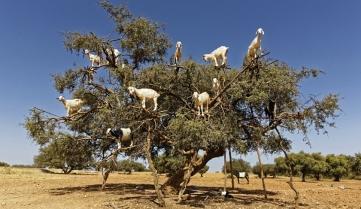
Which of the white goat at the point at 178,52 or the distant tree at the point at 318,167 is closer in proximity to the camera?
the white goat at the point at 178,52

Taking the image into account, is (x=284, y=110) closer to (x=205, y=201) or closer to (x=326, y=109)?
(x=326, y=109)

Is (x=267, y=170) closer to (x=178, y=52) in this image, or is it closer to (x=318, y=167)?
(x=318, y=167)

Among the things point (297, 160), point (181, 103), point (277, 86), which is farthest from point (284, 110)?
point (297, 160)

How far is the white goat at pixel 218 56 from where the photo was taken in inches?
672

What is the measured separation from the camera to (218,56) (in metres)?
17.4

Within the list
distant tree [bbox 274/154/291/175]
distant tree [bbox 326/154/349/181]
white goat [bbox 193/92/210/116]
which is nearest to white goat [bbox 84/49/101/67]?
white goat [bbox 193/92/210/116]

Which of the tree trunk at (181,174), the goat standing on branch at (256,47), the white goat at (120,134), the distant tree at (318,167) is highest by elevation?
the goat standing on branch at (256,47)

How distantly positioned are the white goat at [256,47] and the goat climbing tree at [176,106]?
0.42 metres

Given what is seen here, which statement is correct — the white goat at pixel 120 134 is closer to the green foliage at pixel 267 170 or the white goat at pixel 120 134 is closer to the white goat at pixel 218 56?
the white goat at pixel 218 56

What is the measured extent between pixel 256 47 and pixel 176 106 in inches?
205

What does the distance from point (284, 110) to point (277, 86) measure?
61.0 inches

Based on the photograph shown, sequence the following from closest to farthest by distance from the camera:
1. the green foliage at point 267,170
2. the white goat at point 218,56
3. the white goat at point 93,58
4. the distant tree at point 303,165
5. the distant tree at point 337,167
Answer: the white goat at point 218,56, the white goat at point 93,58, the distant tree at point 303,165, the distant tree at point 337,167, the green foliage at point 267,170

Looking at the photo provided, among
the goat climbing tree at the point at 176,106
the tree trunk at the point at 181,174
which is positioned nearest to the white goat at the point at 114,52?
the goat climbing tree at the point at 176,106

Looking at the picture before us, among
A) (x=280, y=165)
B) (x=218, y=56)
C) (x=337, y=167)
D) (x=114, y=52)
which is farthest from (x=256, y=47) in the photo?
(x=280, y=165)
